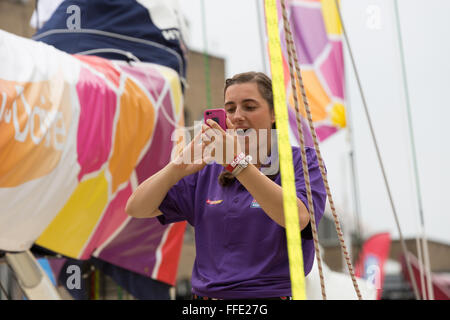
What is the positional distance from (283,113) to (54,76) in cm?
173

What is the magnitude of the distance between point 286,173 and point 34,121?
1.60 metres

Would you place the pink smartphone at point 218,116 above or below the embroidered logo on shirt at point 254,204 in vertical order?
above

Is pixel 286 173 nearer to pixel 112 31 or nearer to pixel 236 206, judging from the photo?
pixel 236 206

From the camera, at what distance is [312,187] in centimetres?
138

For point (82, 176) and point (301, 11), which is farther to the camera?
point (301, 11)

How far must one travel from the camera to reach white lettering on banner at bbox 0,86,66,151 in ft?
7.31

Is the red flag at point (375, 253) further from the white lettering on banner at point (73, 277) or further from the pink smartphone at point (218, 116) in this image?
the pink smartphone at point (218, 116)

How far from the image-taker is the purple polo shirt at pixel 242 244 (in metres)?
1.32

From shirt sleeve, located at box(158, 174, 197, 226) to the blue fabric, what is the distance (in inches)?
73.4

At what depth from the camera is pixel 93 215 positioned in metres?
2.89

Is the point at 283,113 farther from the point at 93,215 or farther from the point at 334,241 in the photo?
the point at 334,241

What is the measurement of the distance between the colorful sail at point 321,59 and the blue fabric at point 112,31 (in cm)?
138

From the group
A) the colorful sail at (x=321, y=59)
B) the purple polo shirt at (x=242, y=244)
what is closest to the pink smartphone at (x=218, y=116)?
the purple polo shirt at (x=242, y=244)
